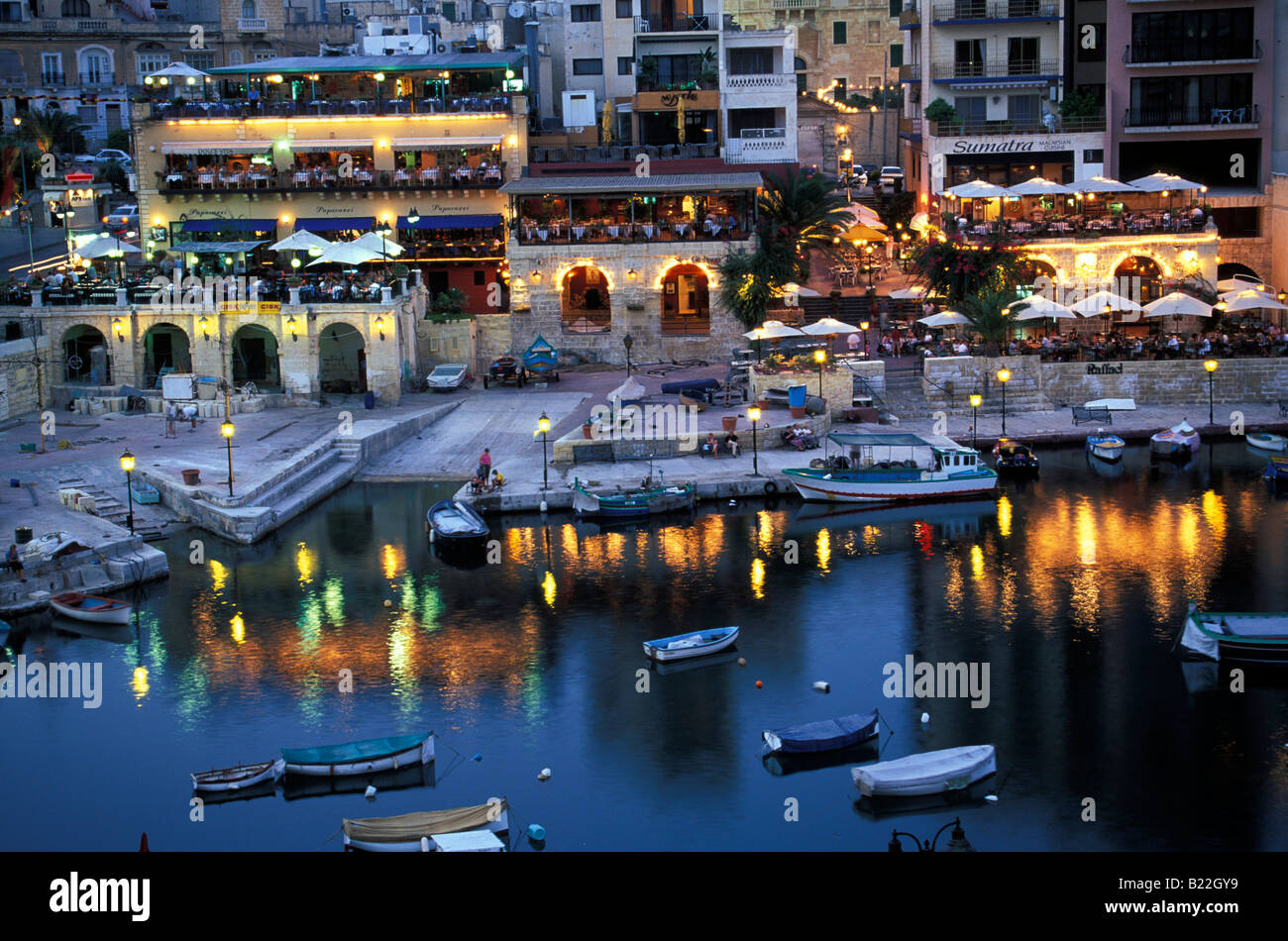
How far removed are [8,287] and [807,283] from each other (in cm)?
3373

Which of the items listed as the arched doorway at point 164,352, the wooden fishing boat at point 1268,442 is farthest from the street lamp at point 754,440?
the arched doorway at point 164,352

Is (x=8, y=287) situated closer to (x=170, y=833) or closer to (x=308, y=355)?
(x=308, y=355)

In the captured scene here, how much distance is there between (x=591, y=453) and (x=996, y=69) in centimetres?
3315

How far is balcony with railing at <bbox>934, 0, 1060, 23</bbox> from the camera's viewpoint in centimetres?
7431

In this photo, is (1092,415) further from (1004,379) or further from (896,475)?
(896,475)

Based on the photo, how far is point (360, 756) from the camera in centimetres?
3231

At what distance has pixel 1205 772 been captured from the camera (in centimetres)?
3162

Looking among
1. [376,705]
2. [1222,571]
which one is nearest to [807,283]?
[1222,571]

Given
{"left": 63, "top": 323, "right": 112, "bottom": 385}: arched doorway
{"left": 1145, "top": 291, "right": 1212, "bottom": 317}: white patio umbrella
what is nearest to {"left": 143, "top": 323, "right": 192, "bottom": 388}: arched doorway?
{"left": 63, "top": 323, "right": 112, "bottom": 385}: arched doorway

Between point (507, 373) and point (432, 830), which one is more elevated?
point (507, 373)

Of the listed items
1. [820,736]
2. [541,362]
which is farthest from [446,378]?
[820,736]

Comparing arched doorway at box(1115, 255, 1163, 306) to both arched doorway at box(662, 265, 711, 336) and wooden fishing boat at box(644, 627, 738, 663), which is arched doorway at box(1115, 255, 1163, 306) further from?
wooden fishing boat at box(644, 627, 738, 663)

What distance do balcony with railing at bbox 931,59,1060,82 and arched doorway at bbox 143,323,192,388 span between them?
122 feet

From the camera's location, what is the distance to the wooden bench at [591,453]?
5483 centimetres
